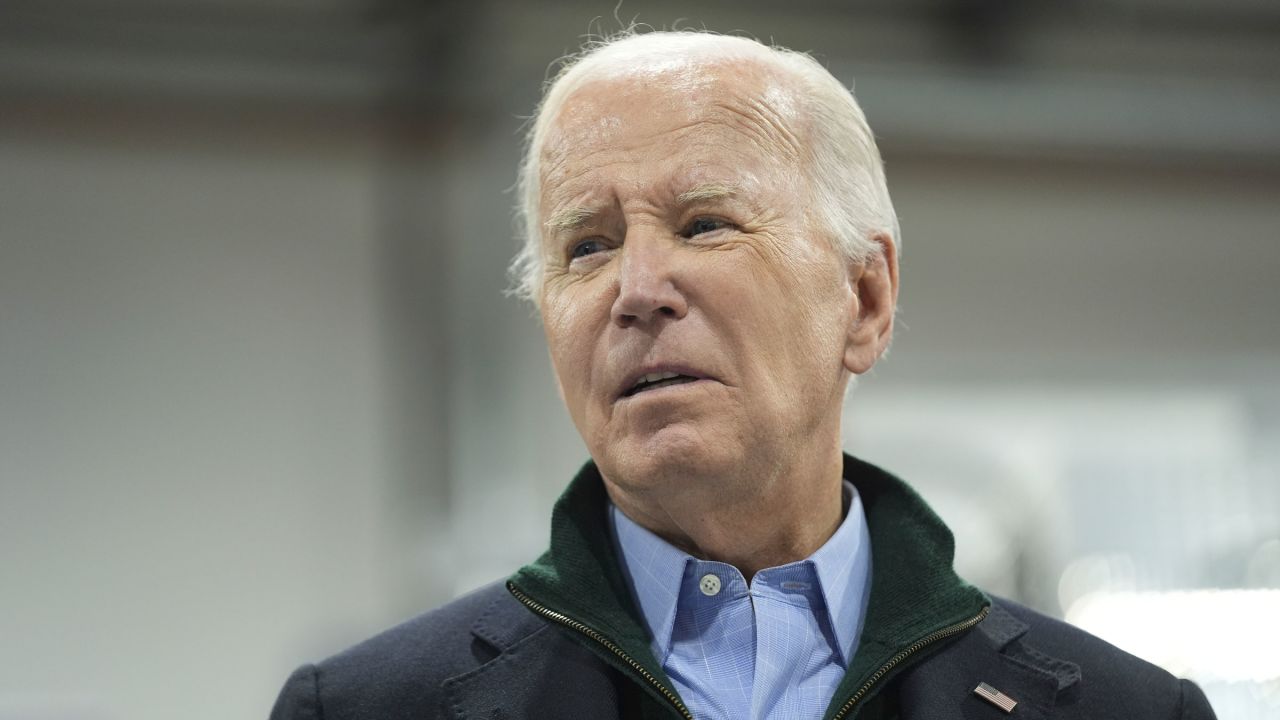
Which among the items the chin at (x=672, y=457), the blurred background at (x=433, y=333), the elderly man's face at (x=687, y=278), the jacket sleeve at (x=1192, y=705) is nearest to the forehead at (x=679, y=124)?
the elderly man's face at (x=687, y=278)

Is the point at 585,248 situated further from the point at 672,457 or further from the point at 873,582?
the point at 873,582

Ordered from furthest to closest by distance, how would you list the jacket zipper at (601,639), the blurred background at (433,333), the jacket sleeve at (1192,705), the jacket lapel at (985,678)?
the blurred background at (433,333) → the jacket sleeve at (1192,705) → the jacket lapel at (985,678) → the jacket zipper at (601,639)

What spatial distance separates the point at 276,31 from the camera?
5430mm

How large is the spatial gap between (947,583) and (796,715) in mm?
269

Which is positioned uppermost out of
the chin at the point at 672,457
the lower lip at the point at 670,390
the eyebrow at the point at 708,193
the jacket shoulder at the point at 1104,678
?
the eyebrow at the point at 708,193

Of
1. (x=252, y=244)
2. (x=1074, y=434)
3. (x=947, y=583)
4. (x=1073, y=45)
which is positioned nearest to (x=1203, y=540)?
(x=1074, y=434)

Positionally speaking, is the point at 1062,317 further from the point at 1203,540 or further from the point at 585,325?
the point at 585,325

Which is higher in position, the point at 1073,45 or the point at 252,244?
the point at 1073,45

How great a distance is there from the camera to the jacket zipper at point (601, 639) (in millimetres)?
1536

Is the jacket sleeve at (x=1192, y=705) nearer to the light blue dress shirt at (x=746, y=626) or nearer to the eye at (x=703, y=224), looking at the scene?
the light blue dress shirt at (x=746, y=626)

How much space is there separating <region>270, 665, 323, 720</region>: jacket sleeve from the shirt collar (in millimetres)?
384

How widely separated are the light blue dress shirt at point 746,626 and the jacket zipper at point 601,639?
6cm

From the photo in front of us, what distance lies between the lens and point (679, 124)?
5.50 ft

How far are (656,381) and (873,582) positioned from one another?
0.39 m
